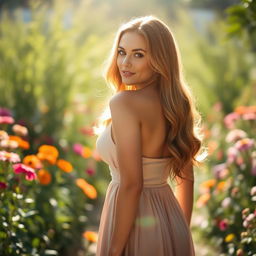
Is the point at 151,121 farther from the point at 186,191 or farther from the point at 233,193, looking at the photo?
the point at 233,193

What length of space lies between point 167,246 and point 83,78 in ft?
13.5

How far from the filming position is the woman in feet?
7.18

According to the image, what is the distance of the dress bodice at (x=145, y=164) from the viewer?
235 cm

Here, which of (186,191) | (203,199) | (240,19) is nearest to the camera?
(186,191)

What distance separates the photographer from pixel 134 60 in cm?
232

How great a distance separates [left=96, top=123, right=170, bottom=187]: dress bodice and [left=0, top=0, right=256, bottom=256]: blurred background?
0.56m

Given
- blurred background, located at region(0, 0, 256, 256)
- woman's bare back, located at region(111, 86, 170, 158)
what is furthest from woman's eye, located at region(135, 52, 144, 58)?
blurred background, located at region(0, 0, 256, 256)

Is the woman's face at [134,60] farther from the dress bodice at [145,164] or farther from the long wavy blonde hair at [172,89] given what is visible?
the dress bodice at [145,164]

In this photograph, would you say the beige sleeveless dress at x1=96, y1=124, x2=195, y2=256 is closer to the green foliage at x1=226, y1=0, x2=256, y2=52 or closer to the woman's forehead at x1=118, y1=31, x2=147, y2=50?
the woman's forehead at x1=118, y1=31, x2=147, y2=50

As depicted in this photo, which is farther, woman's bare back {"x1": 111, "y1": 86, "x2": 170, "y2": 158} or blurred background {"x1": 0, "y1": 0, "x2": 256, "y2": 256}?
blurred background {"x1": 0, "y1": 0, "x2": 256, "y2": 256}

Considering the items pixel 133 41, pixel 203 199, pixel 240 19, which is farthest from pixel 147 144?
pixel 203 199

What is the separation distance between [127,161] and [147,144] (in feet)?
0.54

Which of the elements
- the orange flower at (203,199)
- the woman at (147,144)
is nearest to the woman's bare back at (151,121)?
the woman at (147,144)

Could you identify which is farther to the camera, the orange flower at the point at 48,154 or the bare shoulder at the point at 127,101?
the orange flower at the point at 48,154
